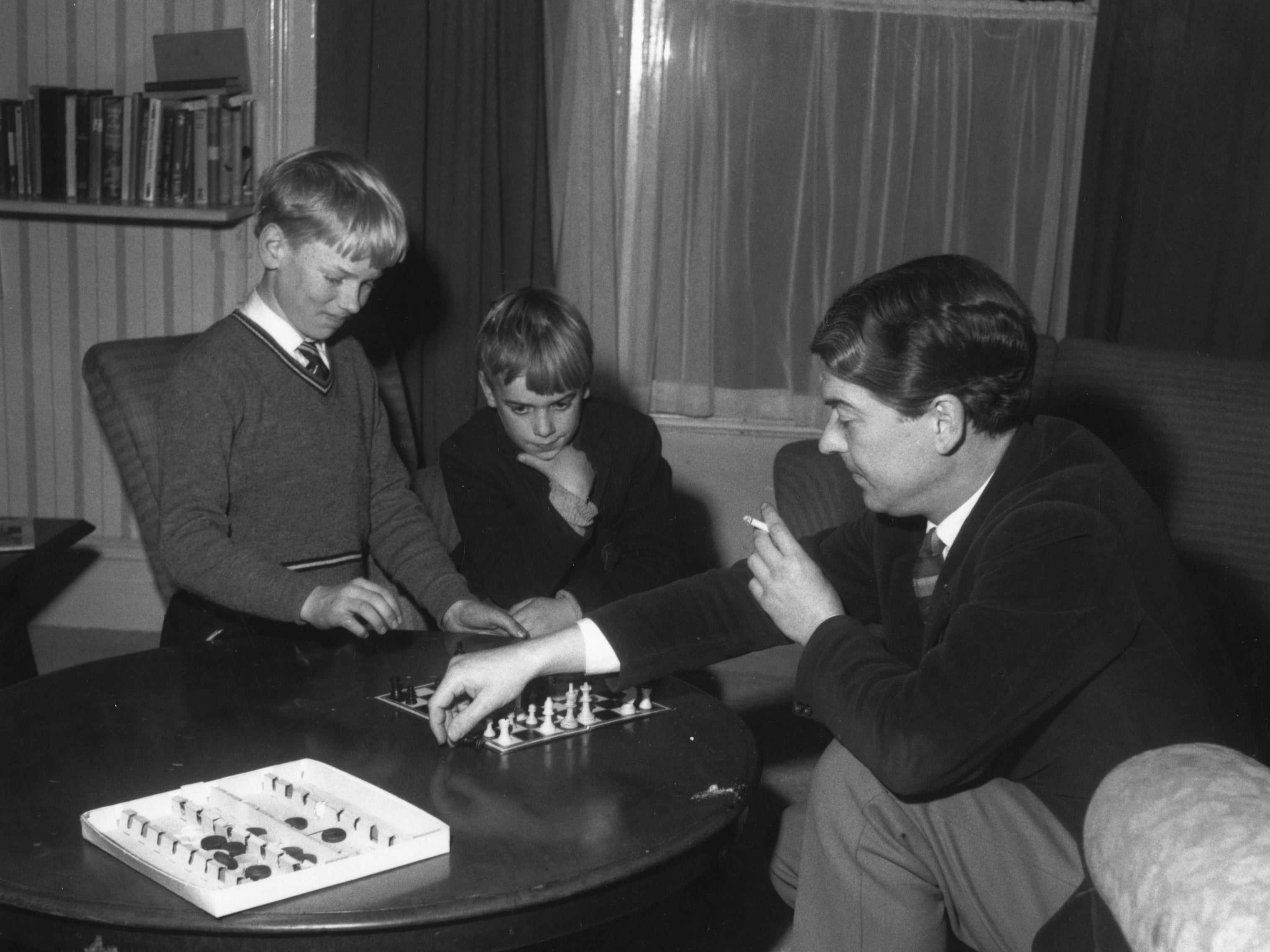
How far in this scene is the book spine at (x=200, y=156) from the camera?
3434mm

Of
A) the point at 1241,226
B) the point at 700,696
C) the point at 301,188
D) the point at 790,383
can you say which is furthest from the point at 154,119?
the point at 1241,226

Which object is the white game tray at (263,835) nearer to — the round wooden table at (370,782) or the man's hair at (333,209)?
the round wooden table at (370,782)

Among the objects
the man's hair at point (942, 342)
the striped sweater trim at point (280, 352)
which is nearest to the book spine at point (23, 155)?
the striped sweater trim at point (280, 352)

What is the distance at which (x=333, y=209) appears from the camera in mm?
2303

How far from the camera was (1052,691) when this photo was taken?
1.42 m

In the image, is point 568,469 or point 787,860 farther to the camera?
point 568,469

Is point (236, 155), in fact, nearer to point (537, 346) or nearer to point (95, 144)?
point (95, 144)

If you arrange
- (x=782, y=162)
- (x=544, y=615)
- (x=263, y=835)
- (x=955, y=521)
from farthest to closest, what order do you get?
(x=782, y=162)
(x=544, y=615)
(x=955, y=521)
(x=263, y=835)

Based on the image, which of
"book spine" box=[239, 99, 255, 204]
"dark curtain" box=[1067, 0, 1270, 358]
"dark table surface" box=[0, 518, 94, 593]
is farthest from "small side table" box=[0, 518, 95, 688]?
"dark curtain" box=[1067, 0, 1270, 358]

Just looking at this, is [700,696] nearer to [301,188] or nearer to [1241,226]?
[301,188]

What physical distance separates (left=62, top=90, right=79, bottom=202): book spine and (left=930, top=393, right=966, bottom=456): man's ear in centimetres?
265

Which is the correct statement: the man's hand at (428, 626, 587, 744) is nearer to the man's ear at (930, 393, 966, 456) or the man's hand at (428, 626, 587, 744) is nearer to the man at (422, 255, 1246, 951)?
the man at (422, 255, 1246, 951)

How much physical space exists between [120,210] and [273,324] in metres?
1.29

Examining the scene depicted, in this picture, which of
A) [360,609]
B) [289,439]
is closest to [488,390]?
[289,439]
